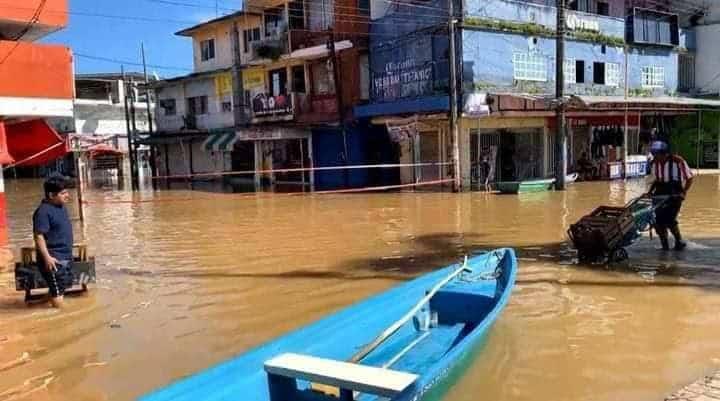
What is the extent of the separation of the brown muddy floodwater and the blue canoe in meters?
0.26

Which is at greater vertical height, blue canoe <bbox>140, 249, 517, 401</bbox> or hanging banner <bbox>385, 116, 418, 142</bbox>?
hanging banner <bbox>385, 116, 418, 142</bbox>

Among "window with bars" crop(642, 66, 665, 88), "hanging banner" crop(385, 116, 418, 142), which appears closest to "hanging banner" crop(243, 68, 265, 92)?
"hanging banner" crop(385, 116, 418, 142)

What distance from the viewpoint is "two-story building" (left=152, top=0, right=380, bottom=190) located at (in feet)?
90.1

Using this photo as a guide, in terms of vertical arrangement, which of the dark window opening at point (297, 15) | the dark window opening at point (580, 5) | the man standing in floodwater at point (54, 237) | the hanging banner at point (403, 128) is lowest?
the man standing in floodwater at point (54, 237)

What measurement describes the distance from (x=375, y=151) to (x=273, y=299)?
19669 mm

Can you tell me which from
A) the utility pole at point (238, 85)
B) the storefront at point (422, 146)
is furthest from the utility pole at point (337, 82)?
the utility pole at point (238, 85)

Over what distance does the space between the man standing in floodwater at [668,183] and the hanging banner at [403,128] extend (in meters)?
13.6

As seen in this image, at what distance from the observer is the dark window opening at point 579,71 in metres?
26.7

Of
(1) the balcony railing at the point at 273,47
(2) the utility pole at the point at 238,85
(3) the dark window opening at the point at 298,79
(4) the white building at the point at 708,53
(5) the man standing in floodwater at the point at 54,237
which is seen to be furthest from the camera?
(2) the utility pole at the point at 238,85

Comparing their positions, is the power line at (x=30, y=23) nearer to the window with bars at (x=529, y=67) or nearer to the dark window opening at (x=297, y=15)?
the window with bars at (x=529, y=67)

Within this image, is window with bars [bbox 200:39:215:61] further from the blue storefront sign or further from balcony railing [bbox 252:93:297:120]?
the blue storefront sign

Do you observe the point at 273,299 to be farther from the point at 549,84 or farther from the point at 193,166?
the point at 193,166

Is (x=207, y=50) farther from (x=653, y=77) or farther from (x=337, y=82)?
(x=653, y=77)

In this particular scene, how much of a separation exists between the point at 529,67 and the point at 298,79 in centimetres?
1080
